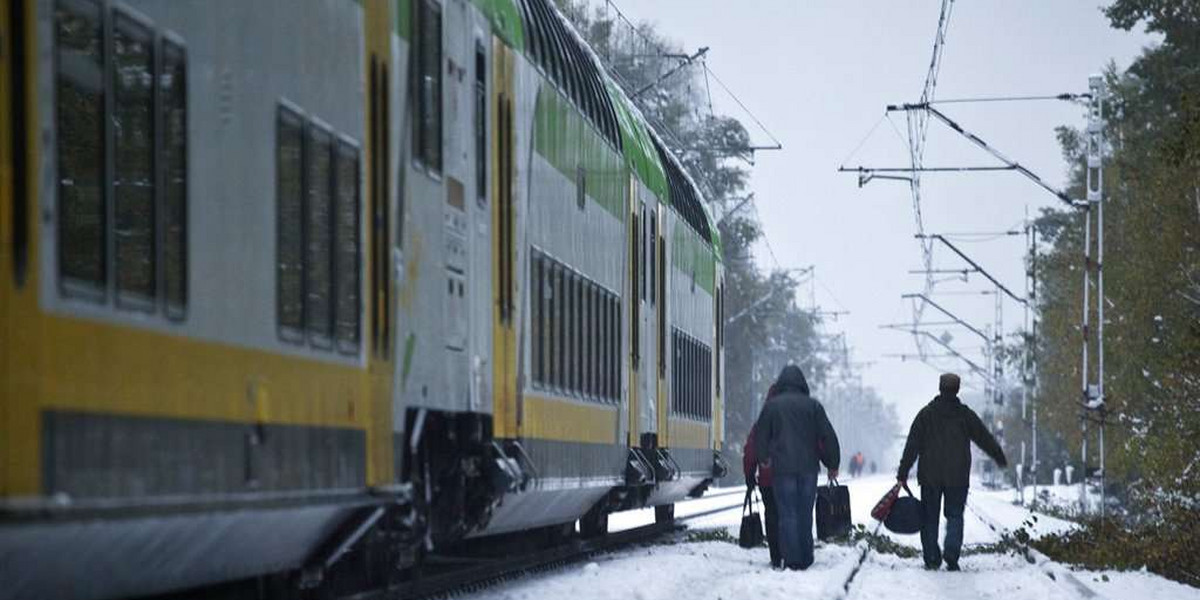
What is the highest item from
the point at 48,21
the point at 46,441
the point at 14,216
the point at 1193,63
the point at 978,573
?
the point at 1193,63

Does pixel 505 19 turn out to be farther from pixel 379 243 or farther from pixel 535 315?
pixel 379 243

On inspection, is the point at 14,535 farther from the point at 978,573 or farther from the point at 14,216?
the point at 978,573

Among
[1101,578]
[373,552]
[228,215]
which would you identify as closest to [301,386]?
[228,215]

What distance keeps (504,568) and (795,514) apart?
97.2 inches

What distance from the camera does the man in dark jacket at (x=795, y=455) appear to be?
18438 mm

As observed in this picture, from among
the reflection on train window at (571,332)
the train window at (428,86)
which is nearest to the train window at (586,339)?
the reflection on train window at (571,332)

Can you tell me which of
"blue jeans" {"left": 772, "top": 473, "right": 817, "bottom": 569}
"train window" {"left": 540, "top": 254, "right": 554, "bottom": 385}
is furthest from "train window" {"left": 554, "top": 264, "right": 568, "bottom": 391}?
"blue jeans" {"left": 772, "top": 473, "right": 817, "bottom": 569}

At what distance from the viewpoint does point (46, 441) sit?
21.5 feet

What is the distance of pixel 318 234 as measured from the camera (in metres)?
9.77

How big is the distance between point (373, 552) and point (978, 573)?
827 centimetres

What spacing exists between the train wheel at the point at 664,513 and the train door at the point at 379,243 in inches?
726

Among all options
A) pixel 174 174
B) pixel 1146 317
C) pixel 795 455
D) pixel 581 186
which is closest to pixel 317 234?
pixel 174 174

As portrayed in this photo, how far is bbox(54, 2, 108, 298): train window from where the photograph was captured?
6.92 metres

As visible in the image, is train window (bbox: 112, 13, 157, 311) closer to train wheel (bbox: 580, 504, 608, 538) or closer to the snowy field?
the snowy field
